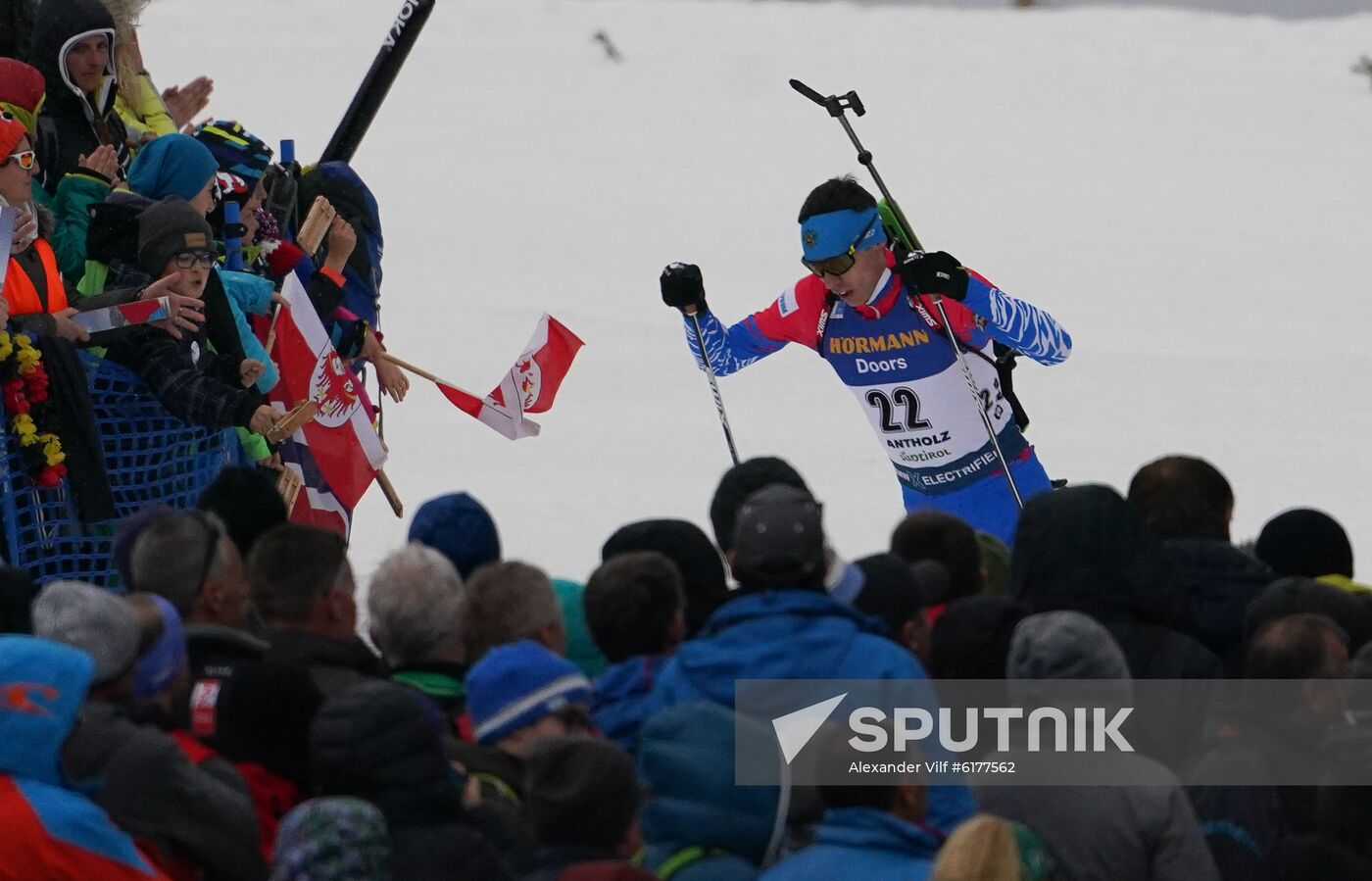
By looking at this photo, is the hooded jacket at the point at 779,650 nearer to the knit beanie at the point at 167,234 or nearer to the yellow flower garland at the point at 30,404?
the yellow flower garland at the point at 30,404

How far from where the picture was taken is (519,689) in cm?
391

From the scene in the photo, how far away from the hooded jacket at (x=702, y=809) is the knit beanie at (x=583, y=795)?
0.39ft

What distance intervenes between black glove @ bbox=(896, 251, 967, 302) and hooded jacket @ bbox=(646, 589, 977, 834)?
2.78 metres

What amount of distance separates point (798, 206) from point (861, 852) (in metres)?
18.8

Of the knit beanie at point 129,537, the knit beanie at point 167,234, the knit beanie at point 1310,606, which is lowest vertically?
the knit beanie at point 1310,606

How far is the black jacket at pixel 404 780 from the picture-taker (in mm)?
3555

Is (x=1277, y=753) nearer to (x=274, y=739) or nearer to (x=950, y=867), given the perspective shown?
(x=950, y=867)

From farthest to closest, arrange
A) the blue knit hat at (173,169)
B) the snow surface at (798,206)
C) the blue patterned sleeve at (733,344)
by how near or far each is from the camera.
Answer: the snow surface at (798,206), the blue patterned sleeve at (733,344), the blue knit hat at (173,169)

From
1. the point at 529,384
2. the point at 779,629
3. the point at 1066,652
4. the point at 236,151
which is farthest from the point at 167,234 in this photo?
the point at 1066,652

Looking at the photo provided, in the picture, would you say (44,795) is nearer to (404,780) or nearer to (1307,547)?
(404,780)

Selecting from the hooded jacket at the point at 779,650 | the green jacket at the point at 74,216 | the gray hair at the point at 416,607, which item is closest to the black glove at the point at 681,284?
the green jacket at the point at 74,216

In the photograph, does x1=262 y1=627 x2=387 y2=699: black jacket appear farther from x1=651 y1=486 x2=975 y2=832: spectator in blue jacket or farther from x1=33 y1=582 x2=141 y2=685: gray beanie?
x1=651 y1=486 x2=975 y2=832: spectator in blue jacket

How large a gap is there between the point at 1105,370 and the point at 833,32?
16930 millimetres

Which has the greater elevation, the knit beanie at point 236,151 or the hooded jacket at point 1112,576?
A: the knit beanie at point 236,151
